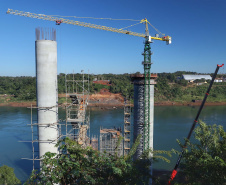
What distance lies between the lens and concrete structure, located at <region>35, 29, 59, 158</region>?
8.88 metres

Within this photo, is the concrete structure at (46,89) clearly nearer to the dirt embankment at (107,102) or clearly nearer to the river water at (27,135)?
the river water at (27,135)

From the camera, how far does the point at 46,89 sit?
8992 millimetres

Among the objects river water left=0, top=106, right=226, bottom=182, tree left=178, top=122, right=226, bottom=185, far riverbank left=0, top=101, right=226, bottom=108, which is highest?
tree left=178, top=122, right=226, bottom=185

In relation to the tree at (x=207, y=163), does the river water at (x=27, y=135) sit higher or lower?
lower

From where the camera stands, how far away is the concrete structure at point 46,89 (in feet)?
29.1

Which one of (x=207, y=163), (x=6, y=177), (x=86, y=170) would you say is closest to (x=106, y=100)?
(x=6, y=177)

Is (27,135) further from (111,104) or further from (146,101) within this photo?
(111,104)

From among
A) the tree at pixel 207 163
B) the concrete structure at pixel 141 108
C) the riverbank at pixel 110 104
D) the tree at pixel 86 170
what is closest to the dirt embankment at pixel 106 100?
the riverbank at pixel 110 104

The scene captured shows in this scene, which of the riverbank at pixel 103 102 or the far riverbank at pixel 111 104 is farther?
the riverbank at pixel 103 102

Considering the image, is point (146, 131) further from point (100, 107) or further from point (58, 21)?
point (100, 107)

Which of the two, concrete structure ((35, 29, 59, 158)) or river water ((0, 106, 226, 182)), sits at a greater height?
concrete structure ((35, 29, 59, 158))

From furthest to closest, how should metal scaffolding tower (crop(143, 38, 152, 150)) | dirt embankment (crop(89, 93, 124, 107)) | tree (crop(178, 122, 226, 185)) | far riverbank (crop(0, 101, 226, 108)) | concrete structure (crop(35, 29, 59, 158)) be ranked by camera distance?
dirt embankment (crop(89, 93, 124, 107)) → far riverbank (crop(0, 101, 226, 108)) → metal scaffolding tower (crop(143, 38, 152, 150)) → concrete structure (crop(35, 29, 59, 158)) → tree (crop(178, 122, 226, 185))

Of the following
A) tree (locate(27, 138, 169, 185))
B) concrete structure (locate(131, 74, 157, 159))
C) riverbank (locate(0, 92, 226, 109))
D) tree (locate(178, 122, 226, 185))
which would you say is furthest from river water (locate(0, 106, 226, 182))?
riverbank (locate(0, 92, 226, 109))

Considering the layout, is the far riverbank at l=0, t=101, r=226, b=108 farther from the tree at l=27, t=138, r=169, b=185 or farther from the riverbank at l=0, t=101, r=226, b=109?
the tree at l=27, t=138, r=169, b=185
